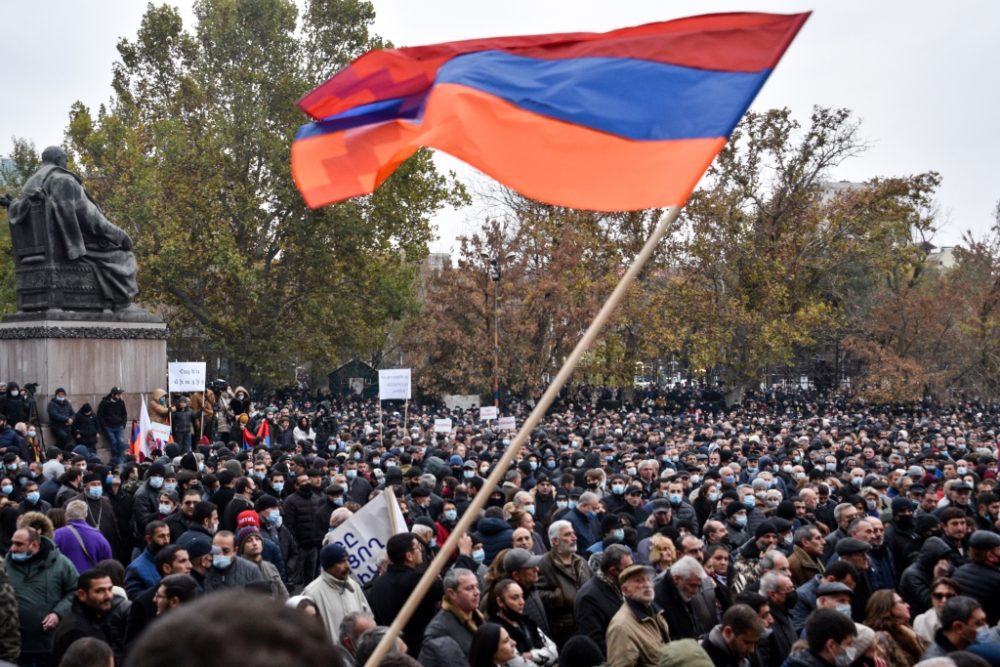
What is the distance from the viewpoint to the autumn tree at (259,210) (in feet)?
143

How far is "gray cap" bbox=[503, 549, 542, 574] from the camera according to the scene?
7625 mm

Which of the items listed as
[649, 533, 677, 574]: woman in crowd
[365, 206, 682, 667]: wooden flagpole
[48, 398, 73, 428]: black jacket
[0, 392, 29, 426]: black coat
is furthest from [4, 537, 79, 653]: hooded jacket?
[48, 398, 73, 428]: black jacket

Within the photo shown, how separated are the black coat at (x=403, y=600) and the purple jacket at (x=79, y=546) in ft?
9.73

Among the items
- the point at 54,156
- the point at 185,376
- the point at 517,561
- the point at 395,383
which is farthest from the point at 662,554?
the point at 54,156

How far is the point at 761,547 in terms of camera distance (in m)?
9.39

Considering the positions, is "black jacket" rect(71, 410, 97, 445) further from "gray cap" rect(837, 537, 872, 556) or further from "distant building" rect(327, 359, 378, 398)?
"distant building" rect(327, 359, 378, 398)

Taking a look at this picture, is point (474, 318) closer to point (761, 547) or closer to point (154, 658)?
point (761, 547)

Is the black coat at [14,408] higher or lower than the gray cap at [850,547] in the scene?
higher

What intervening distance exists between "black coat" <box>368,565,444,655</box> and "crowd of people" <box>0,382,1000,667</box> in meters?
0.02

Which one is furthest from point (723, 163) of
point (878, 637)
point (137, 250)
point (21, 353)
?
point (878, 637)

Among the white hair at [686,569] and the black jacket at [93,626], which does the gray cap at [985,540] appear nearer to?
the white hair at [686,569]

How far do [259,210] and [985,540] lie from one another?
38747mm

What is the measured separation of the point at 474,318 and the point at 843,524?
39579 mm

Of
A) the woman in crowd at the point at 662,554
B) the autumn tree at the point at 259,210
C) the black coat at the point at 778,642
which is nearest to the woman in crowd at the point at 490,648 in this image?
the black coat at the point at 778,642
